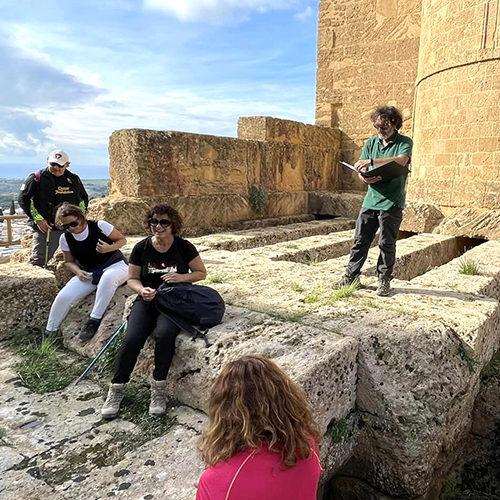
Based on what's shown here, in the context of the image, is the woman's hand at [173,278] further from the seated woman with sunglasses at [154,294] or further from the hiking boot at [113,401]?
the hiking boot at [113,401]

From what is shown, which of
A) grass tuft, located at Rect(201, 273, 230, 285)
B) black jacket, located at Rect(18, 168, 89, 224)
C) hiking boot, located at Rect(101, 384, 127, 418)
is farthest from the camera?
black jacket, located at Rect(18, 168, 89, 224)

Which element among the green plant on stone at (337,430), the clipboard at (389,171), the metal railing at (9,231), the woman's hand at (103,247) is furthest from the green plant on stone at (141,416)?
the metal railing at (9,231)

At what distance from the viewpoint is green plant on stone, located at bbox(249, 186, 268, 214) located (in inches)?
313

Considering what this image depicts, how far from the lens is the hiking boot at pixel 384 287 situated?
3650 millimetres

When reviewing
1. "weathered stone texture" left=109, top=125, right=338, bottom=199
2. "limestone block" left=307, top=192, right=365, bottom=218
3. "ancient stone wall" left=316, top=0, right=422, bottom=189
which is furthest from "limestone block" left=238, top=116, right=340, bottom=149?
"limestone block" left=307, top=192, right=365, bottom=218

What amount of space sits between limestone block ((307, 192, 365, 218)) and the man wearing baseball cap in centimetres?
549

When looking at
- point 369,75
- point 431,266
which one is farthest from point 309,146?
point 431,266

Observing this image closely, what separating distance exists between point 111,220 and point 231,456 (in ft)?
17.0

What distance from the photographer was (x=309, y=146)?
31.0 ft

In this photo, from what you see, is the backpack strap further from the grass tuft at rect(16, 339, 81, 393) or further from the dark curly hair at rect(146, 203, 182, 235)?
the grass tuft at rect(16, 339, 81, 393)

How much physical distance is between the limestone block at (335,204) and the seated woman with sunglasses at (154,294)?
20.4ft

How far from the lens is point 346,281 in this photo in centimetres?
387

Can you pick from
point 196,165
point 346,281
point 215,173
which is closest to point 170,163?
point 196,165

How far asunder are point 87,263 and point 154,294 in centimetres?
127
